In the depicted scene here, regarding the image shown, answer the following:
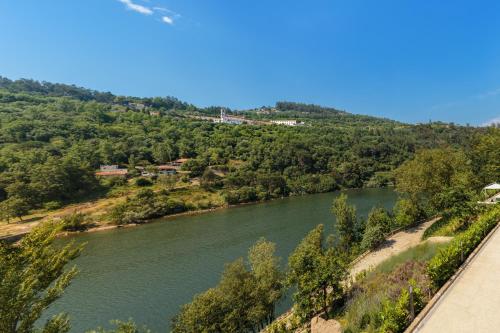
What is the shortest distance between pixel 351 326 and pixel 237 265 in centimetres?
709

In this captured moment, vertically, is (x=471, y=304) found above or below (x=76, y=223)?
above

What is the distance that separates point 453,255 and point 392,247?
1630cm

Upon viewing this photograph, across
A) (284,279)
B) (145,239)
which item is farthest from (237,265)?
(145,239)

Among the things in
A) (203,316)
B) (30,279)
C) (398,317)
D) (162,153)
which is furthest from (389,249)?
(162,153)

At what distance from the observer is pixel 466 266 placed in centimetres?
1288

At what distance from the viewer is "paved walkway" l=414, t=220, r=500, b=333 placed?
888cm

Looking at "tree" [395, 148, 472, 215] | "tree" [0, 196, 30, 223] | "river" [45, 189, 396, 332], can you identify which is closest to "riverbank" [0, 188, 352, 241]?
"tree" [0, 196, 30, 223]

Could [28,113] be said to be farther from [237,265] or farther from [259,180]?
[237,265]

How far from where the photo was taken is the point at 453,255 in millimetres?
12305

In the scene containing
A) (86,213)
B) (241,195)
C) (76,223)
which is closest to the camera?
(76,223)

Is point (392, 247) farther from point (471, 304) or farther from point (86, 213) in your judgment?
point (86, 213)

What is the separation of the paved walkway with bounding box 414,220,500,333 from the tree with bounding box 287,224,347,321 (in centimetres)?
629

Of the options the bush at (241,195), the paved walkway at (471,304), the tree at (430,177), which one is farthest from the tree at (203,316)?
the bush at (241,195)

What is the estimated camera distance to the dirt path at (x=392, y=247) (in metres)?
24.3
